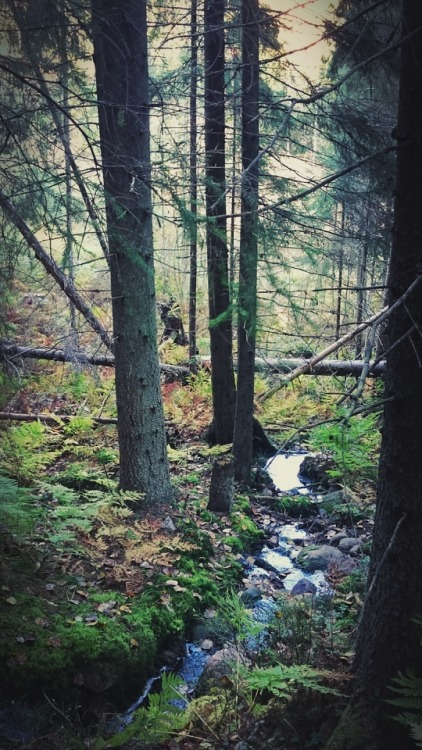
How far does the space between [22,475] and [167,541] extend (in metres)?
2.25

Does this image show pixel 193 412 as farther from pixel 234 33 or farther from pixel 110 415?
pixel 234 33

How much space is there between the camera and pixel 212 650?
5.00 m

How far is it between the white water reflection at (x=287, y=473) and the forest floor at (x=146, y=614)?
39.9 inches

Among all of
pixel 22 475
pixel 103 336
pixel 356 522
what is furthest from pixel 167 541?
pixel 356 522

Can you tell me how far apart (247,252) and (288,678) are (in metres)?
5.48

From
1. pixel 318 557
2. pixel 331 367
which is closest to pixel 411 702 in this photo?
pixel 318 557

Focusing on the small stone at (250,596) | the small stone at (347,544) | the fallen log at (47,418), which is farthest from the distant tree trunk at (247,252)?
the small stone at (250,596)

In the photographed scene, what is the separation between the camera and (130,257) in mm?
5367

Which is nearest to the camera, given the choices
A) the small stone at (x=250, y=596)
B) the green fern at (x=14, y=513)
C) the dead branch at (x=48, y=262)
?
the dead branch at (x=48, y=262)

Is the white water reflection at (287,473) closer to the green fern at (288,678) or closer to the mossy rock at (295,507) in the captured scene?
the mossy rock at (295,507)

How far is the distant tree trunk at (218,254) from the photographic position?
753cm

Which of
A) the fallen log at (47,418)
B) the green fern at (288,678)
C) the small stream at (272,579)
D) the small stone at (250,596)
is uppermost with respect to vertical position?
the fallen log at (47,418)

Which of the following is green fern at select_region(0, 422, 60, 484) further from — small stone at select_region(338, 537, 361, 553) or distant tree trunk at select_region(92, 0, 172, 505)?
small stone at select_region(338, 537, 361, 553)

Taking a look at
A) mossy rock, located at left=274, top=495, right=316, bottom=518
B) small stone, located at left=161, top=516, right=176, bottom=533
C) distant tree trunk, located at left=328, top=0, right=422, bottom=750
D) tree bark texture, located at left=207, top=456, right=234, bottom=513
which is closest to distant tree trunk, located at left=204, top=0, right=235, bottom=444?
mossy rock, located at left=274, top=495, right=316, bottom=518
